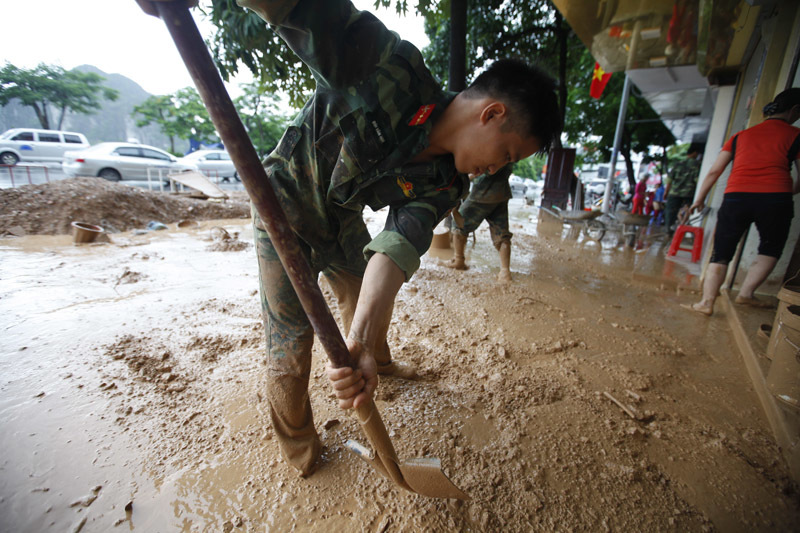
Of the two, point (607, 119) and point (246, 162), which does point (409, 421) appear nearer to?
point (246, 162)

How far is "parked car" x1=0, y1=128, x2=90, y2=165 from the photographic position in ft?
38.7

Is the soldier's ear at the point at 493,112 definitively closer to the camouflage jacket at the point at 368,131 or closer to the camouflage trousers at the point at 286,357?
the camouflage jacket at the point at 368,131

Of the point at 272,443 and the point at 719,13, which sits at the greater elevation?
the point at 719,13

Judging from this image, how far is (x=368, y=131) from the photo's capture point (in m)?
1.16

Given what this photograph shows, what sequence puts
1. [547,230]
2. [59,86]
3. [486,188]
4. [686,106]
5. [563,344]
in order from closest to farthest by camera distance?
1. [563,344]
2. [486,188]
3. [547,230]
4. [686,106]
5. [59,86]

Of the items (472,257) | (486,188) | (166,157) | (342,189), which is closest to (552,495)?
(342,189)

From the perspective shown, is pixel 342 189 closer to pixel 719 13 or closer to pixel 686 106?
pixel 719 13

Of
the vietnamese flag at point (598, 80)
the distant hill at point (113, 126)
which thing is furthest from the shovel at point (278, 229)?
the distant hill at point (113, 126)

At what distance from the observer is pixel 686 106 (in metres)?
9.02

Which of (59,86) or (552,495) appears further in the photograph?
(59,86)

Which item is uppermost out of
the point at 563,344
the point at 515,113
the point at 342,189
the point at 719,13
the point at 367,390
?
the point at 719,13

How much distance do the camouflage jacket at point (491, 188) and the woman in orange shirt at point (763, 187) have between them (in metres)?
1.63

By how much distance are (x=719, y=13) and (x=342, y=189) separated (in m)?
4.77

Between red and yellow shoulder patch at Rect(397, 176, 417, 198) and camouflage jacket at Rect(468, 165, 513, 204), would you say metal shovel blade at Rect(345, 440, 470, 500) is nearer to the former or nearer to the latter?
red and yellow shoulder patch at Rect(397, 176, 417, 198)
